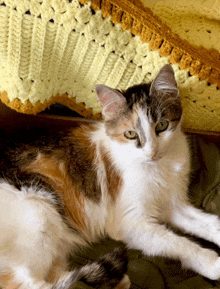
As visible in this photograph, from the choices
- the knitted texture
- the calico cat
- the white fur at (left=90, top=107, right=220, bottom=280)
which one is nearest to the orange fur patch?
the calico cat

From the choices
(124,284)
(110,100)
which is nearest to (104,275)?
(124,284)

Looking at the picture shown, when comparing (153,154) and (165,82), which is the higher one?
(165,82)

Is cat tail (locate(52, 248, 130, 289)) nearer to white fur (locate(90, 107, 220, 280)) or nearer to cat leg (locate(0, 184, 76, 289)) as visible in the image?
cat leg (locate(0, 184, 76, 289))

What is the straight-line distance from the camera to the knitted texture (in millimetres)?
1104

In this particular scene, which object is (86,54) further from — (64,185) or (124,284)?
(124,284)

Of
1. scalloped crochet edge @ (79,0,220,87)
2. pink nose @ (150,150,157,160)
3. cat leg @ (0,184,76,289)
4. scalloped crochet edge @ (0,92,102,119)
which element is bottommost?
cat leg @ (0,184,76,289)

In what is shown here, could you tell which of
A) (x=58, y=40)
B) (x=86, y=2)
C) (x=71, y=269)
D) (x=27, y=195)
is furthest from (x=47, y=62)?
(x=71, y=269)

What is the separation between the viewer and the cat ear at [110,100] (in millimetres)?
1151

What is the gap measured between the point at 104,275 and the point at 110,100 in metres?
0.69

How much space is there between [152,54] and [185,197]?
709mm

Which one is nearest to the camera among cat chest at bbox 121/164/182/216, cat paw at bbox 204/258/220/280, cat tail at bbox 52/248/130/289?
cat tail at bbox 52/248/130/289

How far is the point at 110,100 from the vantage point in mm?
1196

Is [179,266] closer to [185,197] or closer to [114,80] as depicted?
[185,197]

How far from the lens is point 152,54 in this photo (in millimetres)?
1239
